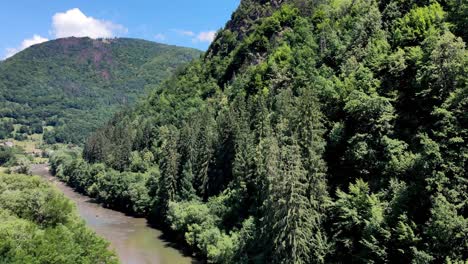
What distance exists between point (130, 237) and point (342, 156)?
41.3 meters

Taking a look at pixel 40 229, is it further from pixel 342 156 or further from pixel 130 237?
pixel 342 156

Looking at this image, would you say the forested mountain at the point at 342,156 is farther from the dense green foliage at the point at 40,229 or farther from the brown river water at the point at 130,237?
the dense green foliage at the point at 40,229

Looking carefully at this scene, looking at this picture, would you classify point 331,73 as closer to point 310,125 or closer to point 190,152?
point 310,125

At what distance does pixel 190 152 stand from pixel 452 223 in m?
56.6

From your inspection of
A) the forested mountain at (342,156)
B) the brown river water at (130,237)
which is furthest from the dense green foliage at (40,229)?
the forested mountain at (342,156)

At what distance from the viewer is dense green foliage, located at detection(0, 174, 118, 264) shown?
34.8m

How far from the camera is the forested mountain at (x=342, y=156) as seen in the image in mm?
33938

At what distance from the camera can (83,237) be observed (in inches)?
1638

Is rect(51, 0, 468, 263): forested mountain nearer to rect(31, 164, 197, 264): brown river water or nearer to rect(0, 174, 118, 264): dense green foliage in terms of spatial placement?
rect(31, 164, 197, 264): brown river water

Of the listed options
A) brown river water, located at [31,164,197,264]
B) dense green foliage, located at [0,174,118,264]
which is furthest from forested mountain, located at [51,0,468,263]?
dense green foliage, located at [0,174,118,264]

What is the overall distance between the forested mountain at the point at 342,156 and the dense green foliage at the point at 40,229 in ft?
52.1

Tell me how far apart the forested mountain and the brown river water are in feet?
A: 10.8

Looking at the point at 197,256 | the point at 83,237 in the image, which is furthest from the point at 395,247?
the point at 197,256

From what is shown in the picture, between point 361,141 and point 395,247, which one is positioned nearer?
point 395,247
